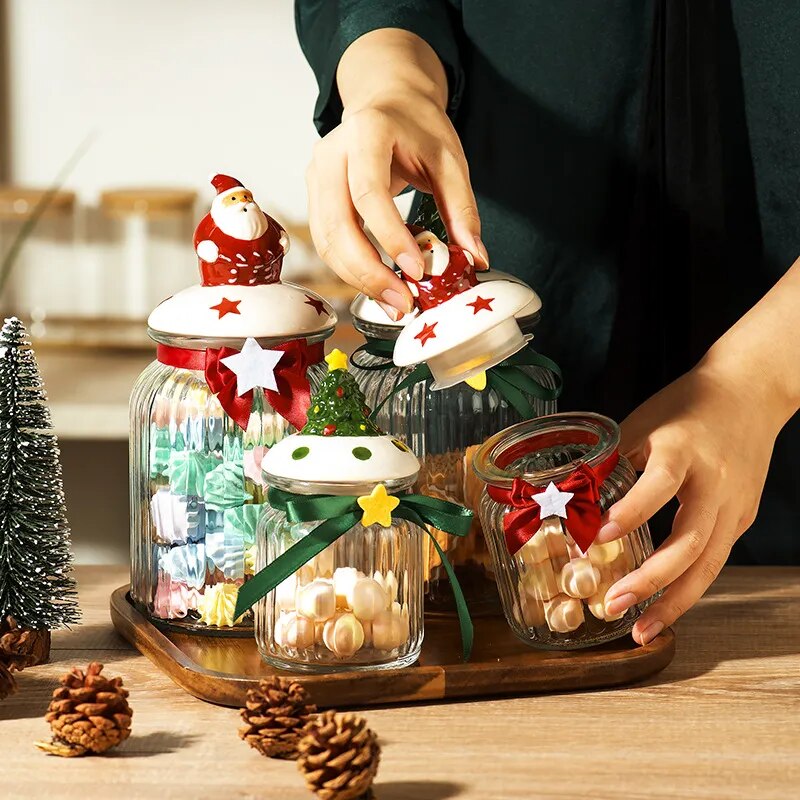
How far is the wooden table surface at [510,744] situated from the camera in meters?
0.60

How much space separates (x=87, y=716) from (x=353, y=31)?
0.57 m

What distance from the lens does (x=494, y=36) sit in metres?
1.09

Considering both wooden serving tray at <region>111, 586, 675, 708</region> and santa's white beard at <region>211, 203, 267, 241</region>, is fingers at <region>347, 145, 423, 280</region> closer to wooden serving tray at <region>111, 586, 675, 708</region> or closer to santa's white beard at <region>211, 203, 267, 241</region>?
santa's white beard at <region>211, 203, 267, 241</region>

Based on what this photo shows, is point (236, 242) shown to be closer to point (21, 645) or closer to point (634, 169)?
point (21, 645)

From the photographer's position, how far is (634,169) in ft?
3.61

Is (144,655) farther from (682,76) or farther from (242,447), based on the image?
(682,76)

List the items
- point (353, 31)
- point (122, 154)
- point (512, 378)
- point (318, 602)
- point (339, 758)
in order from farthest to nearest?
point (122, 154)
point (353, 31)
point (512, 378)
point (318, 602)
point (339, 758)

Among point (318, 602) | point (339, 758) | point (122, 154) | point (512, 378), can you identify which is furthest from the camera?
point (122, 154)

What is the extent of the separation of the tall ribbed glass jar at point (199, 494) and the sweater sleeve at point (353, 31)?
0.28 m

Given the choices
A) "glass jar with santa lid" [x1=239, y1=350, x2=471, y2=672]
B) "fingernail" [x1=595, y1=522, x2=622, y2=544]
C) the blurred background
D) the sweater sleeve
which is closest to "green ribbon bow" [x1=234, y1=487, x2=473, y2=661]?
"glass jar with santa lid" [x1=239, y1=350, x2=471, y2=672]

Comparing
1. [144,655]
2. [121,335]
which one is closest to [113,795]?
[144,655]

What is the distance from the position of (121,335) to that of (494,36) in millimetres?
1045

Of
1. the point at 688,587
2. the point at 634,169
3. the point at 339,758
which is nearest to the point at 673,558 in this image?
the point at 688,587

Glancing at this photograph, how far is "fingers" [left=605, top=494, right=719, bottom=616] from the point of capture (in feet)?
2.40
